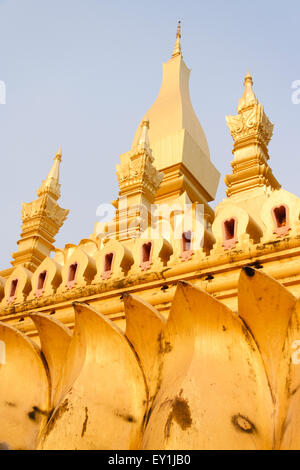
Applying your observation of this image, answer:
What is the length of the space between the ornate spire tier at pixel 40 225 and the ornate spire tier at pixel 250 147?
376 cm

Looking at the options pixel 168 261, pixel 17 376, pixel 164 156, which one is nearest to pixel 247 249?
pixel 168 261

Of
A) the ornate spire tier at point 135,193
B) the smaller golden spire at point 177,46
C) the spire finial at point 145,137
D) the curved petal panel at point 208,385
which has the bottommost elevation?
the curved petal panel at point 208,385

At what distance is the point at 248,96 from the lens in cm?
802

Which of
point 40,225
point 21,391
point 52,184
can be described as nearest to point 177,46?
point 52,184

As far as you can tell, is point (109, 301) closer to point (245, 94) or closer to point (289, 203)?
point (289, 203)

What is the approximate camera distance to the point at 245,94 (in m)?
8.09

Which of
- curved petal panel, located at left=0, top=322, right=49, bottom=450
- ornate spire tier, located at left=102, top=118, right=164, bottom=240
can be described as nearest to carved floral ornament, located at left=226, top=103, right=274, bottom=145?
ornate spire tier, located at left=102, top=118, right=164, bottom=240

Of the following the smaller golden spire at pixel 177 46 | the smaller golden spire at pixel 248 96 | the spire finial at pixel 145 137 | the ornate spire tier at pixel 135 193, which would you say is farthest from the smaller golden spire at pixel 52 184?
the smaller golden spire at pixel 177 46

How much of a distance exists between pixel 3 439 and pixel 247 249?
9.71 feet

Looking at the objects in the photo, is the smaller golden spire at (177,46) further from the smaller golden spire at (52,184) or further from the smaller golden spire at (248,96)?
the smaller golden spire at (248,96)

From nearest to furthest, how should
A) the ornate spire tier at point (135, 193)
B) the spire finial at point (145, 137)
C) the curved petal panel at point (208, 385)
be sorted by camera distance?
1. the curved petal panel at point (208, 385)
2. the ornate spire tier at point (135, 193)
3. the spire finial at point (145, 137)

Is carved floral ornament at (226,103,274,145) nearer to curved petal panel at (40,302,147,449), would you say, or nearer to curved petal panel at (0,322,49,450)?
curved petal panel at (40,302,147,449)

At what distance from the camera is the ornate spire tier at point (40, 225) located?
9047 millimetres

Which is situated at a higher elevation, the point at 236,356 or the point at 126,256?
the point at 126,256
